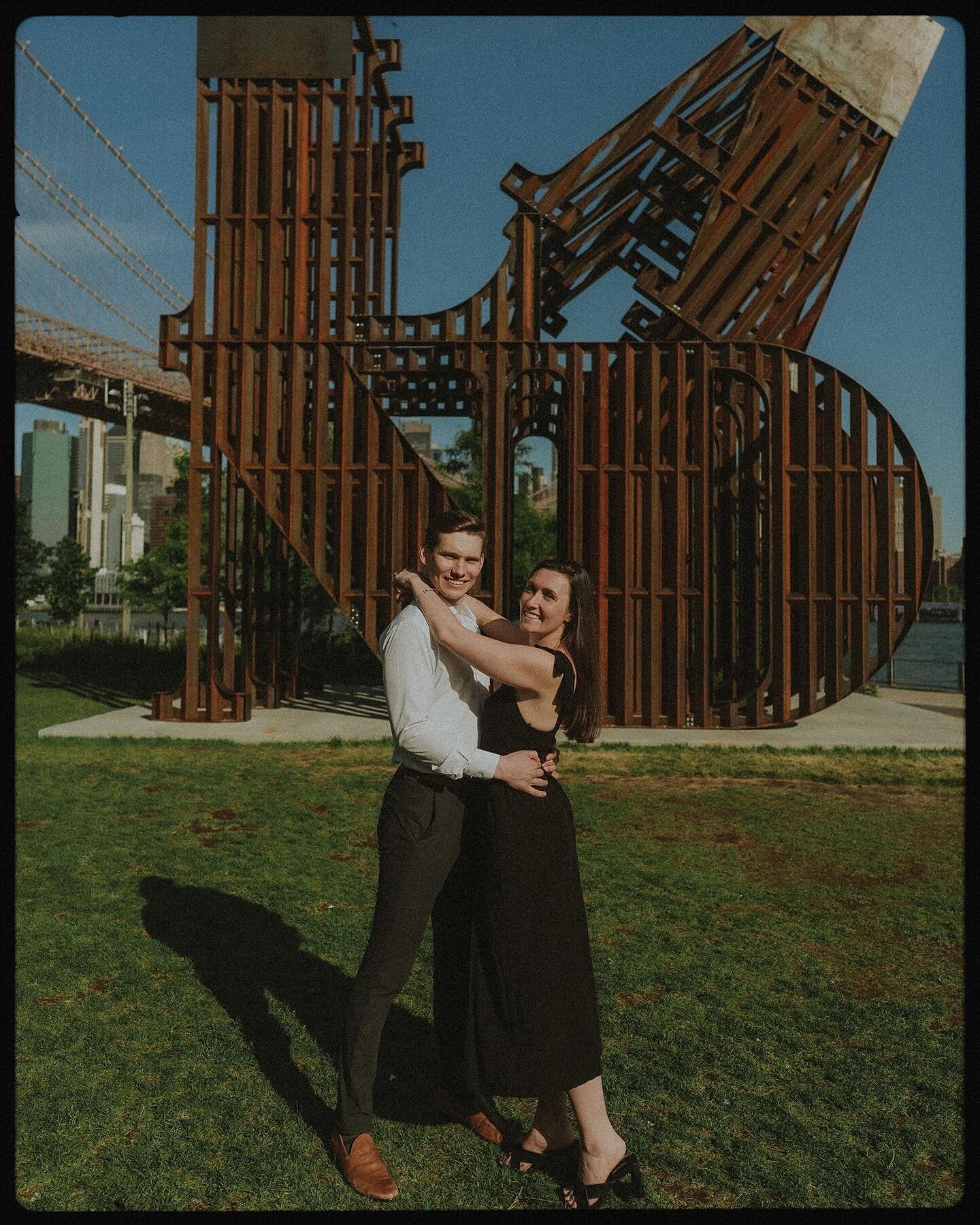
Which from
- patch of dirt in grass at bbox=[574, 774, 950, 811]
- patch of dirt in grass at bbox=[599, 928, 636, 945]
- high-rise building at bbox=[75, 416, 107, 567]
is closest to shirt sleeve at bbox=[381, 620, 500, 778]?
patch of dirt in grass at bbox=[599, 928, 636, 945]

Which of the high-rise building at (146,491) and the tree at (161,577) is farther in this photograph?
A: the high-rise building at (146,491)

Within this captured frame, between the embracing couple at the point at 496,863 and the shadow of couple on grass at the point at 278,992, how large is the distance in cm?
47

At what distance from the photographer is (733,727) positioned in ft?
43.4

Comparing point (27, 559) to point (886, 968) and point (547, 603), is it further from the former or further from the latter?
point (547, 603)

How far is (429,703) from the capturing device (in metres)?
3.26

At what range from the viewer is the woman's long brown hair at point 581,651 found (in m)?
3.41

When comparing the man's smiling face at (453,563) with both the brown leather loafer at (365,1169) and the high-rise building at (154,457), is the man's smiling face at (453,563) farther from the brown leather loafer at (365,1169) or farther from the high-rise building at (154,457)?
the high-rise building at (154,457)

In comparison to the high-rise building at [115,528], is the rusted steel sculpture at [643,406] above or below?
below

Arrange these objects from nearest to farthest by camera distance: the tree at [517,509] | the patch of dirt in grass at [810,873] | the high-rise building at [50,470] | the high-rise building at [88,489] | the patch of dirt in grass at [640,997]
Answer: the patch of dirt in grass at [640,997] < the patch of dirt in grass at [810,873] < the tree at [517,509] < the high-rise building at [88,489] < the high-rise building at [50,470]

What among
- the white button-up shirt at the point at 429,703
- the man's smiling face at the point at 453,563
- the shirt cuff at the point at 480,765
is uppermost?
the man's smiling face at the point at 453,563

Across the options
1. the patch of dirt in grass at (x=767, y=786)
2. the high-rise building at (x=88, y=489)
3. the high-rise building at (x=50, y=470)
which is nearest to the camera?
the patch of dirt in grass at (x=767, y=786)

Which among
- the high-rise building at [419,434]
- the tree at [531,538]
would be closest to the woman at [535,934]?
the tree at [531,538]

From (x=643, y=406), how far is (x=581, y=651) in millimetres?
10395

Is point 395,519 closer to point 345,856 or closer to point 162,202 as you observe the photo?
point 345,856
